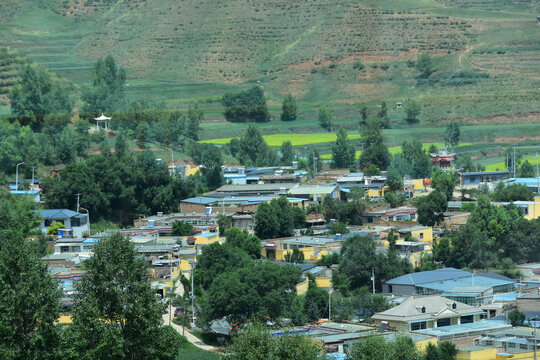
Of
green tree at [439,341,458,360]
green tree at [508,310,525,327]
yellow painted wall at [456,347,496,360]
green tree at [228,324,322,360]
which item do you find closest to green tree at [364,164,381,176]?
green tree at [508,310,525,327]

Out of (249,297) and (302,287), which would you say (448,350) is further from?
(302,287)

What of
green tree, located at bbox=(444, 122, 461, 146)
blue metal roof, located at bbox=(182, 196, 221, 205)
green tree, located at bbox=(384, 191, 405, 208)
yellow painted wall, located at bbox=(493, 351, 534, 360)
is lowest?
yellow painted wall, located at bbox=(493, 351, 534, 360)

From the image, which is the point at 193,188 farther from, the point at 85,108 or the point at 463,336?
the point at 463,336

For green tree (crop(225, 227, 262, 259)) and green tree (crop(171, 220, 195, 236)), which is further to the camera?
green tree (crop(171, 220, 195, 236))

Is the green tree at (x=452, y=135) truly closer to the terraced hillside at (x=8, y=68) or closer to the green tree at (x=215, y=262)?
the terraced hillside at (x=8, y=68)

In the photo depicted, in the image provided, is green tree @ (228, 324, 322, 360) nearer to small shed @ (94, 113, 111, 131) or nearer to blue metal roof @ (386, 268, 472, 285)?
blue metal roof @ (386, 268, 472, 285)

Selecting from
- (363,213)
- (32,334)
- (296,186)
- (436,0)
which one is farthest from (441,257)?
(436,0)

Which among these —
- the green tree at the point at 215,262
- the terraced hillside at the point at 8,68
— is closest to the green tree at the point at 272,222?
the green tree at the point at 215,262
